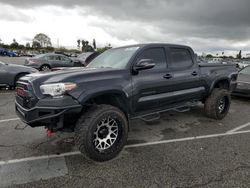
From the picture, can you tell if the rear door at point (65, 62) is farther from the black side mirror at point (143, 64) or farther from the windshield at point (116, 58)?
the black side mirror at point (143, 64)

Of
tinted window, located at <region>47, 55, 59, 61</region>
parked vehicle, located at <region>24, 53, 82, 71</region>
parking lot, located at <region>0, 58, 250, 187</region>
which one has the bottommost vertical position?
parking lot, located at <region>0, 58, 250, 187</region>

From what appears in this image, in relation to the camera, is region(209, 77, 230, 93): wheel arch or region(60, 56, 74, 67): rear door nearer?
region(209, 77, 230, 93): wheel arch

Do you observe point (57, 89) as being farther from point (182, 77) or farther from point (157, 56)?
point (182, 77)

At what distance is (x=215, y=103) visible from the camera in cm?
527

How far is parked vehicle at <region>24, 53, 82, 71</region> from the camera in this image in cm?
1388

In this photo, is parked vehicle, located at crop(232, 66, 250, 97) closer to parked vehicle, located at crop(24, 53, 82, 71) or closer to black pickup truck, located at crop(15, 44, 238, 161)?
black pickup truck, located at crop(15, 44, 238, 161)

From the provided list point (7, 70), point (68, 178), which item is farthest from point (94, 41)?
point (68, 178)

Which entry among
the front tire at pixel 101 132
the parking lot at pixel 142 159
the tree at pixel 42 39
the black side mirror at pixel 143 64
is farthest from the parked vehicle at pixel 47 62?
the tree at pixel 42 39

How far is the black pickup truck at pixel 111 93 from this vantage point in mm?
2969

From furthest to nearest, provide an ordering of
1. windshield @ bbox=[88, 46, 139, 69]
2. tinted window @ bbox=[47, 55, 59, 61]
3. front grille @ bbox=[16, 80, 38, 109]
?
1. tinted window @ bbox=[47, 55, 59, 61]
2. windshield @ bbox=[88, 46, 139, 69]
3. front grille @ bbox=[16, 80, 38, 109]

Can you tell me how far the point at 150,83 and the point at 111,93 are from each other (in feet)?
2.96

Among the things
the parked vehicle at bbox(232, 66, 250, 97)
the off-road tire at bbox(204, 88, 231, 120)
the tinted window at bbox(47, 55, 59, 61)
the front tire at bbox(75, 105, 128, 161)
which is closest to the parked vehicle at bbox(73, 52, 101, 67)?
the tinted window at bbox(47, 55, 59, 61)

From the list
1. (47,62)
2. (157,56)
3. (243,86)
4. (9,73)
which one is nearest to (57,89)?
(157,56)

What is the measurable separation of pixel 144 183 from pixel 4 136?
9.84ft
